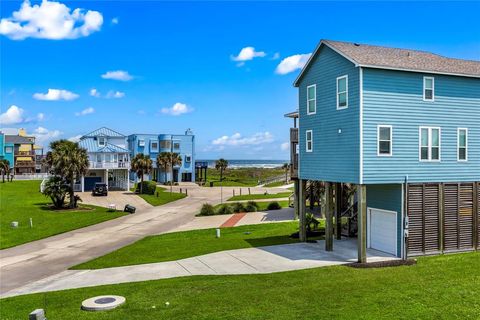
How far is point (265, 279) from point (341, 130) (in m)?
8.11

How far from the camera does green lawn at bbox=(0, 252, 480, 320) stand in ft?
42.1

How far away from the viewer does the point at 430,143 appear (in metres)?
21.1

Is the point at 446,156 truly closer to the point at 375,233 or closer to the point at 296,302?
the point at 375,233

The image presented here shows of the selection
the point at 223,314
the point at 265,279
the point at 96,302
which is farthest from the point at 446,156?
the point at 96,302

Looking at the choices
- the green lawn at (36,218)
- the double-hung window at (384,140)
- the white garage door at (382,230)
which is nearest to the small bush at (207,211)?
the green lawn at (36,218)

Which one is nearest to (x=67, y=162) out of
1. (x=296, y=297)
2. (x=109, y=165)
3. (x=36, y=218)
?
(x=36, y=218)

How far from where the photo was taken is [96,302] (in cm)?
1434

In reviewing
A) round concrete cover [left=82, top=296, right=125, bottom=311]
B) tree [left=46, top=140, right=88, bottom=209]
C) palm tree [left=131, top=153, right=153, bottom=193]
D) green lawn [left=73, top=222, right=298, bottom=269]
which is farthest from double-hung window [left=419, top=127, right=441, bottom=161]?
palm tree [left=131, top=153, right=153, bottom=193]

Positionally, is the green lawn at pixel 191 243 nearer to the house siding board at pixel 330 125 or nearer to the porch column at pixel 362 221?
the house siding board at pixel 330 125

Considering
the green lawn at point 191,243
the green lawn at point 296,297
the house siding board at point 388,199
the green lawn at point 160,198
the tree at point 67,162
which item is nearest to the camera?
the green lawn at point 296,297

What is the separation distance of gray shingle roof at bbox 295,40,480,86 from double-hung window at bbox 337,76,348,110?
1228 millimetres

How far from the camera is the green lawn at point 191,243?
22109mm

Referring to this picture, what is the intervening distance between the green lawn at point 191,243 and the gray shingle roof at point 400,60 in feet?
31.9

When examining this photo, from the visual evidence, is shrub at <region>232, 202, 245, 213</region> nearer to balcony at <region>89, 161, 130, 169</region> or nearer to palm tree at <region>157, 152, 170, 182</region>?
balcony at <region>89, 161, 130, 169</region>
